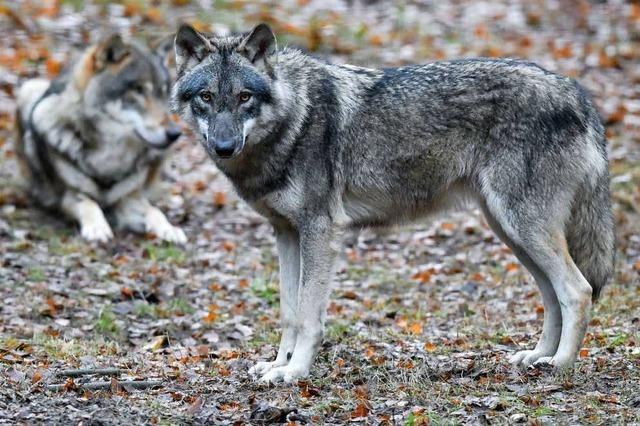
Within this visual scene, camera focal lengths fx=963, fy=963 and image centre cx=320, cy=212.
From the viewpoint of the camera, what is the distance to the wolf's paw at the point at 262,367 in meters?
5.91

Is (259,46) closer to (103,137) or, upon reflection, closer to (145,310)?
(145,310)

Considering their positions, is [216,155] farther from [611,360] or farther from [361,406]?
[611,360]

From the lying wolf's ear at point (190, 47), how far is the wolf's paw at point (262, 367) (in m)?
1.87

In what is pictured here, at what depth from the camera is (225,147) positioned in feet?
17.9

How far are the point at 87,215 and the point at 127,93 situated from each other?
1.37 m

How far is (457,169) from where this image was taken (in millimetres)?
6035

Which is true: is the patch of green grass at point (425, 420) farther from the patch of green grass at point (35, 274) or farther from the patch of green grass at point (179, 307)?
the patch of green grass at point (35, 274)

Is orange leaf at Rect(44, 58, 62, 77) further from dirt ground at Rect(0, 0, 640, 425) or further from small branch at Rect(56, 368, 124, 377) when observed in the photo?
small branch at Rect(56, 368, 124, 377)

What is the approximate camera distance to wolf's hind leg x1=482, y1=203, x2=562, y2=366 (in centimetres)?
599

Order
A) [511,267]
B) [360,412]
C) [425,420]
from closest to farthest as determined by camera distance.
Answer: [425,420], [360,412], [511,267]

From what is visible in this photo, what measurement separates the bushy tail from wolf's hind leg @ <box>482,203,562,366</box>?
24cm

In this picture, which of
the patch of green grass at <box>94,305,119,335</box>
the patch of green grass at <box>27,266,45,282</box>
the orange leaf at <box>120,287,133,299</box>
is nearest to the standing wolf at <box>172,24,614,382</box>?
the patch of green grass at <box>94,305,119,335</box>

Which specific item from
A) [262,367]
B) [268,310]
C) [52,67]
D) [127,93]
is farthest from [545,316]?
[52,67]

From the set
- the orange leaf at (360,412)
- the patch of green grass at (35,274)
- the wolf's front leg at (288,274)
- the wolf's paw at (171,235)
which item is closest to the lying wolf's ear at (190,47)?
the wolf's front leg at (288,274)
